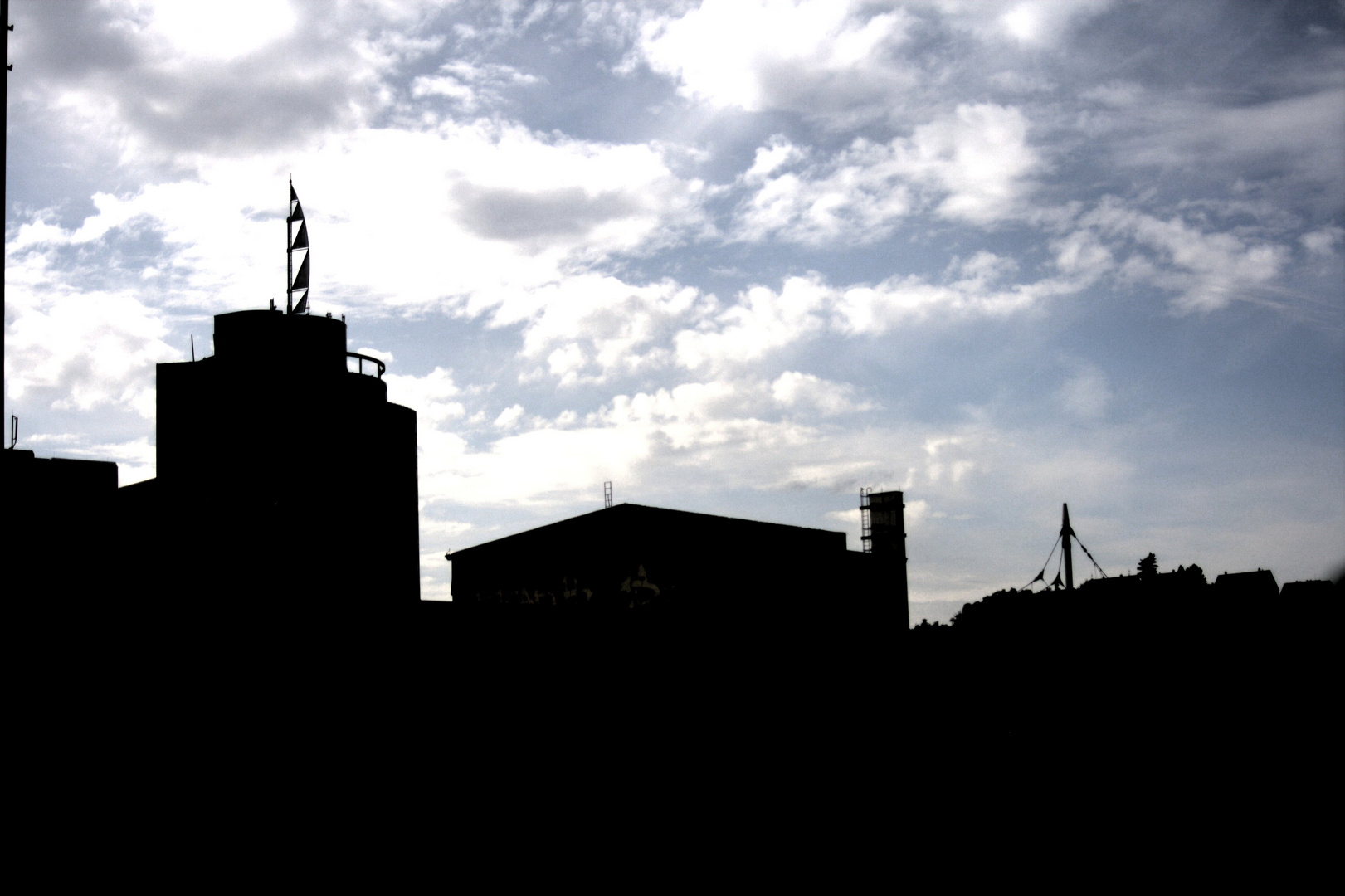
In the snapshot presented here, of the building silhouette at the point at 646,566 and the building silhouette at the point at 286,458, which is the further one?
the building silhouette at the point at 646,566

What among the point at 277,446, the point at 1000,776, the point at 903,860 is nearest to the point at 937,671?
the point at 1000,776

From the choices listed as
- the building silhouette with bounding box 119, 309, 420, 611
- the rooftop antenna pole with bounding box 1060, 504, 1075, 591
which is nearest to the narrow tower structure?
the rooftop antenna pole with bounding box 1060, 504, 1075, 591

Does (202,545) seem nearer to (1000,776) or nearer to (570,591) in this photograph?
(570,591)

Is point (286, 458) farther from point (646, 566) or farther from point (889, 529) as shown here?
point (889, 529)

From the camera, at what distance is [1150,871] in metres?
13.3

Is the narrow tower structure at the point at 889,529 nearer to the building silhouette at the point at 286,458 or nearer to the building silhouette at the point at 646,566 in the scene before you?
the building silhouette at the point at 646,566

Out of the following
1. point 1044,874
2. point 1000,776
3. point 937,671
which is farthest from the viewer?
point 937,671

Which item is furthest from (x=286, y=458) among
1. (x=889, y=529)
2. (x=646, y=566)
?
(x=889, y=529)

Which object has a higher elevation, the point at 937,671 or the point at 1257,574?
the point at 1257,574

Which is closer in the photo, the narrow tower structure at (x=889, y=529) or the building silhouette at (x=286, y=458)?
the building silhouette at (x=286, y=458)

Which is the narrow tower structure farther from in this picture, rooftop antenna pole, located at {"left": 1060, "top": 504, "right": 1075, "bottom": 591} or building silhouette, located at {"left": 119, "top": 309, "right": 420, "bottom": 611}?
building silhouette, located at {"left": 119, "top": 309, "right": 420, "bottom": 611}

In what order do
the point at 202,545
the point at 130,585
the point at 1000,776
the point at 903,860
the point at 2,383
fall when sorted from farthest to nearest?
the point at 1000,776
the point at 202,545
the point at 130,585
the point at 903,860
the point at 2,383

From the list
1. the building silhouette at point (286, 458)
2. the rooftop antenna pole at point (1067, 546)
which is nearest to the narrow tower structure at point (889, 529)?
the rooftop antenna pole at point (1067, 546)

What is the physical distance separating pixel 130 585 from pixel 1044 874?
13.0m
